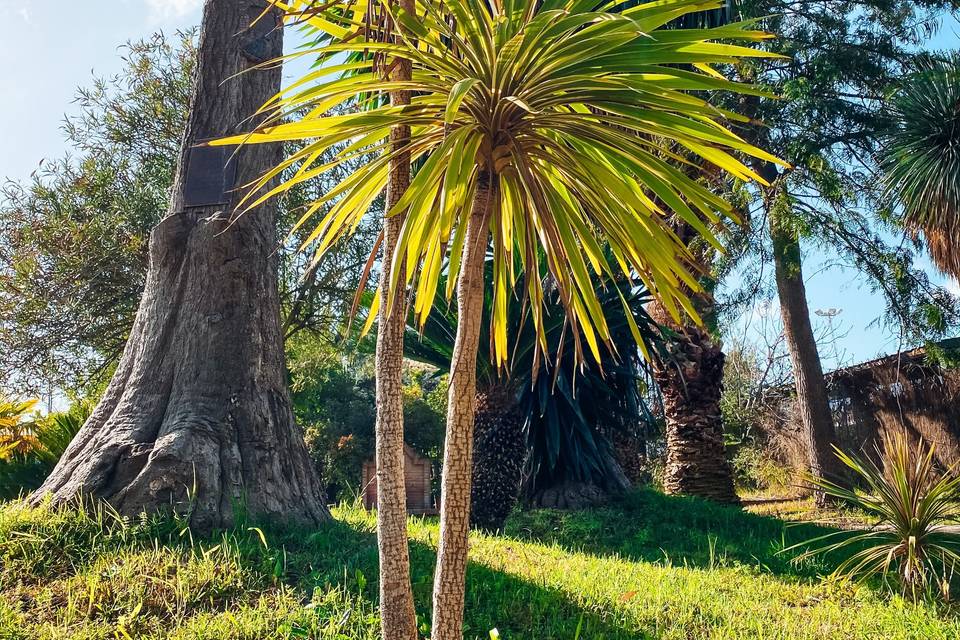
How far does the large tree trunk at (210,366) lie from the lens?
13.8ft

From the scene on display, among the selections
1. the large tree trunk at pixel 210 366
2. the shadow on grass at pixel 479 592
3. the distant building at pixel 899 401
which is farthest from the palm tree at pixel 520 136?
the distant building at pixel 899 401

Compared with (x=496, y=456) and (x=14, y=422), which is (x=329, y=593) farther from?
(x=14, y=422)

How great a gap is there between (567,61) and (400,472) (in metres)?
1.63

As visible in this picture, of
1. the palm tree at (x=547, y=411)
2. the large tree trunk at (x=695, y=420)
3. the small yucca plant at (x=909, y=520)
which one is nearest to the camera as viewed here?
the small yucca plant at (x=909, y=520)

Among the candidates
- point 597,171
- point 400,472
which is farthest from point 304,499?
point 597,171

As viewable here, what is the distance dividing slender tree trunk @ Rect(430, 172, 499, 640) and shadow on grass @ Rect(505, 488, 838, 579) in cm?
374

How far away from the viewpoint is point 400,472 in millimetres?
2652

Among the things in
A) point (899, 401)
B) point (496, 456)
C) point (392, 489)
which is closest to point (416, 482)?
point (496, 456)

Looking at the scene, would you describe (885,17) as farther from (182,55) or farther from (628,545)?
(182,55)

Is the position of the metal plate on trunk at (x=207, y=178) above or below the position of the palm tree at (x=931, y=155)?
below

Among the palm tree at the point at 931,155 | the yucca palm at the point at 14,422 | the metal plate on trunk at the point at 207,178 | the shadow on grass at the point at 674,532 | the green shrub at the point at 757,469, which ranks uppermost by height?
the palm tree at the point at 931,155

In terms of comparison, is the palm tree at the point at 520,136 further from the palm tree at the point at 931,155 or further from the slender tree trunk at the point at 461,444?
the palm tree at the point at 931,155

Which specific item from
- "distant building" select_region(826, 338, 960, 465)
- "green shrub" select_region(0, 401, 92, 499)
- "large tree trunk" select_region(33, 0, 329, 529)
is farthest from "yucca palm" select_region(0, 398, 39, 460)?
"distant building" select_region(826, 338, 960, 465)

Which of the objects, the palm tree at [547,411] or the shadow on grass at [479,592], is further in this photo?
the palm tree at [547,411]
